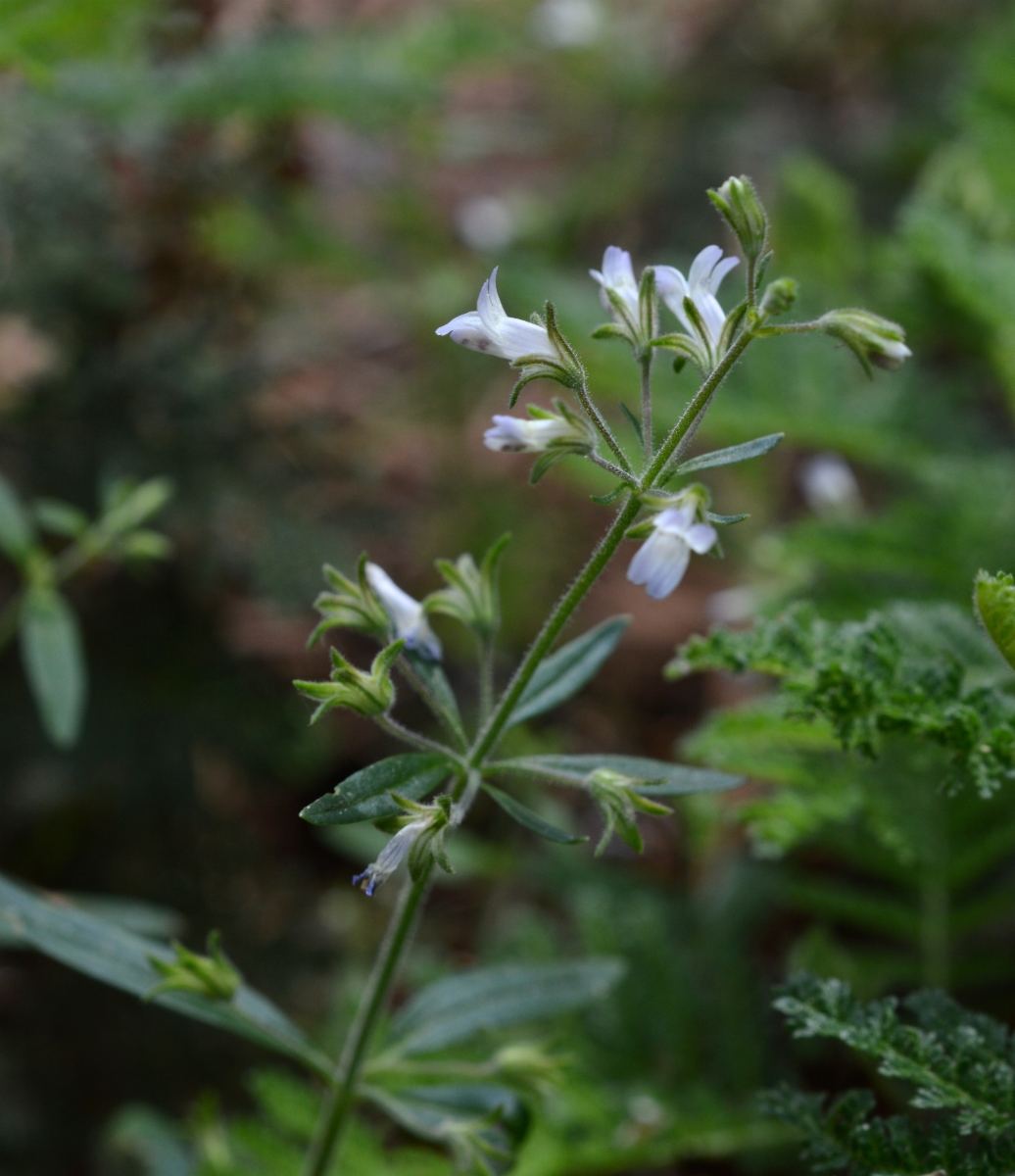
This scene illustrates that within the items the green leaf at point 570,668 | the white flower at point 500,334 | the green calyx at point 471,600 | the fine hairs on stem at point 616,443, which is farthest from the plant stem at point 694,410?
the green leaf at point 570,668

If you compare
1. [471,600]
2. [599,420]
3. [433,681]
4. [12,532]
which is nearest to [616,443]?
[599,420]

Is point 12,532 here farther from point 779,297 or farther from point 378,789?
point 779,297

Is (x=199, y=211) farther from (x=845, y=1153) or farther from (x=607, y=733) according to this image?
(x=845, y=1153)

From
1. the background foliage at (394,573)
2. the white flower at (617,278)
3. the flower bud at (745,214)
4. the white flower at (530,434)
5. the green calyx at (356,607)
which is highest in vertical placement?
the flower bud at (745,214)

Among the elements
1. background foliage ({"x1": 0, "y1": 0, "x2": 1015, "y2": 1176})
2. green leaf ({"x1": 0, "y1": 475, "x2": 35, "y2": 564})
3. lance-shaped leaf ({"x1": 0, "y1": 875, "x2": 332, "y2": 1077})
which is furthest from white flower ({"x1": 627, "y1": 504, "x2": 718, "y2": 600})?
green leaf ({"x1": 0, "y1": 475, "x2": 35, "y2": 564})

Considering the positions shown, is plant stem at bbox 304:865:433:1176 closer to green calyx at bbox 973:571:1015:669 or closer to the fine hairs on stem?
the fine hairs on stem

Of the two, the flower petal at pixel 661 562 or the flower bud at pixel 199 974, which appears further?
the flower bud at pixel 199 974

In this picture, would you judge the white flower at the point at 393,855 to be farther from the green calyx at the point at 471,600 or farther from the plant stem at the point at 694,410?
the plant stem at the point at 694,410
